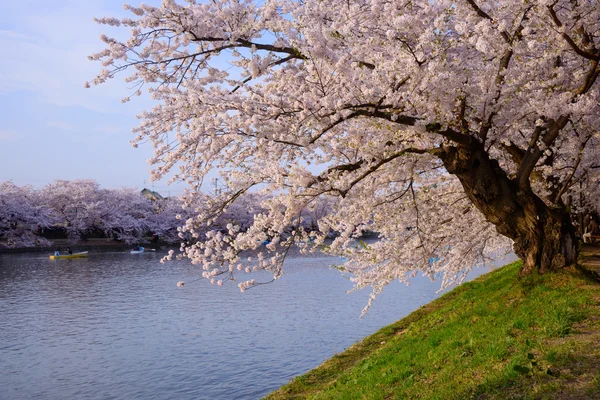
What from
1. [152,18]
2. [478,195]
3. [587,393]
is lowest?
[587,393]

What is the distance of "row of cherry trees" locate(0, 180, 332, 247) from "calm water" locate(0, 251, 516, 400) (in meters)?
22.8

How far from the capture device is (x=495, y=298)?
10328 millimetres

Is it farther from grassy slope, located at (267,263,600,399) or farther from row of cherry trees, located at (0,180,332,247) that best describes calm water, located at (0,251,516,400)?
row of cherry trees, located at (0,180,332,247)

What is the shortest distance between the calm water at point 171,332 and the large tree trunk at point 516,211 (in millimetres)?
6900

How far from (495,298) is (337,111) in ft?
19.7

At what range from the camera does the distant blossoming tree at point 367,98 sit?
22.0ft

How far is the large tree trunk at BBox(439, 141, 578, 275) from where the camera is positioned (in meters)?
8.77

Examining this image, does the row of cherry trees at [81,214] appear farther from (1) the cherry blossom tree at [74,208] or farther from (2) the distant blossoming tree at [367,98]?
(2) the distant blossoming tree at [367,98]

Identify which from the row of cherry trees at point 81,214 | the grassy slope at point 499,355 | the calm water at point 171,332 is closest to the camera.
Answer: the grassy slope at point 499,355

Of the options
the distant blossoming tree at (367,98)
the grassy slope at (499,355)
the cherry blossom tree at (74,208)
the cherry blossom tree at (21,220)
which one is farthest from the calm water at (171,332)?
the cherry blossom tree at (74,208)

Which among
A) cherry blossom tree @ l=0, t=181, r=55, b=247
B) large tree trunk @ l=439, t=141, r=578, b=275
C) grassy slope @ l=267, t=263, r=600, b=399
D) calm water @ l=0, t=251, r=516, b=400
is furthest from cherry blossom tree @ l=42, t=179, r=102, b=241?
large tree trunk @ l=439, t=141, r=578, b=275

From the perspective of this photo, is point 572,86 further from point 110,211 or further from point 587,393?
point 110,211

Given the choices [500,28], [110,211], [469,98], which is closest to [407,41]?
[500,28]

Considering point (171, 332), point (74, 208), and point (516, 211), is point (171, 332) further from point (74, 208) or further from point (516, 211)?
point (74, 208)
